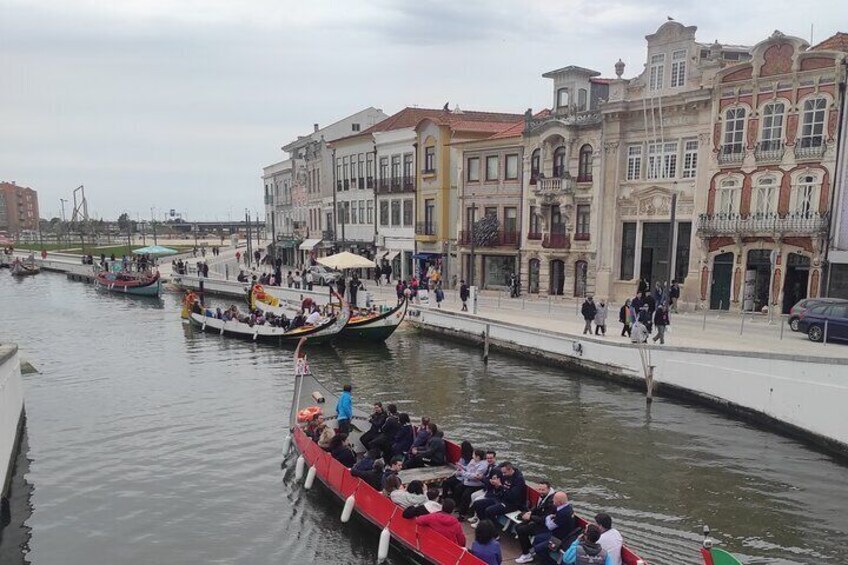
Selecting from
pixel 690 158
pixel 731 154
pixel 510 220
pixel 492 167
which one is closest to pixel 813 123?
pixel 731 154

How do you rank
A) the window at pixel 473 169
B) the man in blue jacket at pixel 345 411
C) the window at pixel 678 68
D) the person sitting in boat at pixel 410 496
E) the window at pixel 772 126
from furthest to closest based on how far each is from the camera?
1. the window at pixel 473 169
2. the window at pixel 678 68
3. the window at pixel 772 126
4. the man in blue jacket at pixel 345 411
5. the person sitting in boat at pixel 410 496

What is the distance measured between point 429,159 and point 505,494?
36.2 metres

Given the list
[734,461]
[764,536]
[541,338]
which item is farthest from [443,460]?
[541,338]

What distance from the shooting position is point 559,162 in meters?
36.1

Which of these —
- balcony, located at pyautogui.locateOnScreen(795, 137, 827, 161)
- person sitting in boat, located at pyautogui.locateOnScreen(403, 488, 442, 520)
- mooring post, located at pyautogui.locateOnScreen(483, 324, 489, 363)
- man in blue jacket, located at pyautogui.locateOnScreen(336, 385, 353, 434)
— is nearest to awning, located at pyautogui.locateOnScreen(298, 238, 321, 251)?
mooring post, located at pyautogui.locateOnScreen(483, 324, 489, 363)

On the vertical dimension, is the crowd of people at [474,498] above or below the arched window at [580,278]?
below

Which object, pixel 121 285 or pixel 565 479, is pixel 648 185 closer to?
pixel 565 479

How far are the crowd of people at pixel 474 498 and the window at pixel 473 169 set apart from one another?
2846cm

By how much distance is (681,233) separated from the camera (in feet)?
103

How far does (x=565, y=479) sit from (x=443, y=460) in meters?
3.26

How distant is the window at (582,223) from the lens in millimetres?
35000

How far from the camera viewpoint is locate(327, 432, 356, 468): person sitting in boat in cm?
1343

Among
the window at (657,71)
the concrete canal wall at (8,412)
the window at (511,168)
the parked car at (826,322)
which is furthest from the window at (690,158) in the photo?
the concrete canal wall at (8,412)

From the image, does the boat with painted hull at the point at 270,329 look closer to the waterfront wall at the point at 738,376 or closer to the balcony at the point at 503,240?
the waterfront wall at the point at 738,376
